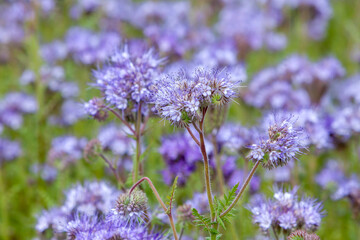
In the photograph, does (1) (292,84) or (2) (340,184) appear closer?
(2) (340,184)

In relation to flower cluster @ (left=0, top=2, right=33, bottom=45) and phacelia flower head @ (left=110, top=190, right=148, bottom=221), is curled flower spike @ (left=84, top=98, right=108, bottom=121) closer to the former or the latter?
phacelia flower head @ (left=110, top=190, right=148, bottom=221)

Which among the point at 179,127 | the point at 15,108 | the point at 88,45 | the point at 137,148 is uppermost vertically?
the point at 88,45

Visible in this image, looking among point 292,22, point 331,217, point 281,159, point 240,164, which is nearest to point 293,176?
point 331,217

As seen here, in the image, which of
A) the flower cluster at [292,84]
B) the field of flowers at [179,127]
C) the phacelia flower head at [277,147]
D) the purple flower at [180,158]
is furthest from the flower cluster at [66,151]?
the phacelia flower head at [277,147]

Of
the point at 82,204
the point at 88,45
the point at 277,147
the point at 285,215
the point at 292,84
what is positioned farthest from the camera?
the point at 88,45

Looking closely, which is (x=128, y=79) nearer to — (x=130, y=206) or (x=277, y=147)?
(x=130, y=206)

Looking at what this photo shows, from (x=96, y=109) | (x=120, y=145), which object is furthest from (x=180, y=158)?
(x=96, y=109)

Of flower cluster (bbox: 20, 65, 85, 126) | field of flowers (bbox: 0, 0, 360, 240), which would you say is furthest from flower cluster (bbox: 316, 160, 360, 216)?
flower cluster (bbox: 20, 65, 85, 126)
